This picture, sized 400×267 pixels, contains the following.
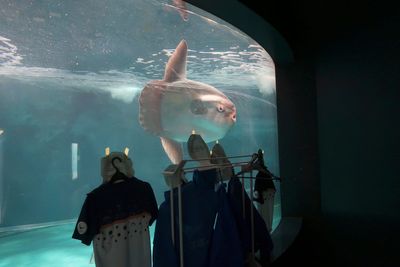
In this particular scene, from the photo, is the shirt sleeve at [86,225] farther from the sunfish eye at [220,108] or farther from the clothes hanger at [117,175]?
the sunfish eye at [220,108]

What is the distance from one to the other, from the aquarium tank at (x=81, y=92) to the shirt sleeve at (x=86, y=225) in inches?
61.6

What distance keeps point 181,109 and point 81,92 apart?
605cm

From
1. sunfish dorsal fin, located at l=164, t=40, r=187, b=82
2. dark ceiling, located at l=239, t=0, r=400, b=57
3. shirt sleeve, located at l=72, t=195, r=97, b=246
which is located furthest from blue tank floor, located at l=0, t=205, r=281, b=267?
sunfish dorsal fin, located at l=164, t=40, r=187, b=82

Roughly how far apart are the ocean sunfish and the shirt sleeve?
8.53 ft

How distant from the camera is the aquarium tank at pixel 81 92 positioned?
358 cm

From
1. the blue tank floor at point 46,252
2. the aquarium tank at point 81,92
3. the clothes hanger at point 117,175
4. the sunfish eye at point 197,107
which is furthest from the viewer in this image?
the sunfish eye at point 197,107

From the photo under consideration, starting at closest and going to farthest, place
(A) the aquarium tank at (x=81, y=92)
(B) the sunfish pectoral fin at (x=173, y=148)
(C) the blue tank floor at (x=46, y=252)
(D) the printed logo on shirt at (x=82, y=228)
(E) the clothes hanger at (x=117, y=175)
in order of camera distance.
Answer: (D) the printed logo on shirt at (x=82, y=228), (E) the clothes hanger at (x=117, y=175), (C) the blue tank floor at (x=46, y=252), (A) the aquarium tank at (x=81, y=92), (B) the sunfish pectoral fin at (x=173, y=148)

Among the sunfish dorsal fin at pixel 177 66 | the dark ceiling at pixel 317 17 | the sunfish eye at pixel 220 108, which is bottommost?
the sunfish eye at pixel 220 108

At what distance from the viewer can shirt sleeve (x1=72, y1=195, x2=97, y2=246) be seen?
1.31 metres

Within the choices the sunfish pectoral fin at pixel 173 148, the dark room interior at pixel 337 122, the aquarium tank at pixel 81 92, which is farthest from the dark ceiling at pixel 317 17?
the sunfish pectoral fin at pixel 173 148

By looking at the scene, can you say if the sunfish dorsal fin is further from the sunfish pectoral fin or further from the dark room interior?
the dark room interior

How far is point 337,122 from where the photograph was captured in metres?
2.24

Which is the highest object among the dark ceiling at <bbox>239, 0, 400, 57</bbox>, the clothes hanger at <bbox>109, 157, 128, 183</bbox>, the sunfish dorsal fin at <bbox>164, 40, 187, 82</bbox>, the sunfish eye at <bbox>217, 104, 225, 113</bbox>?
the sunfish dorsal fin at <bbox>164, 40, 187, 82</bbox>

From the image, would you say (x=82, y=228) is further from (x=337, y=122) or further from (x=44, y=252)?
(x=44, y=252)
